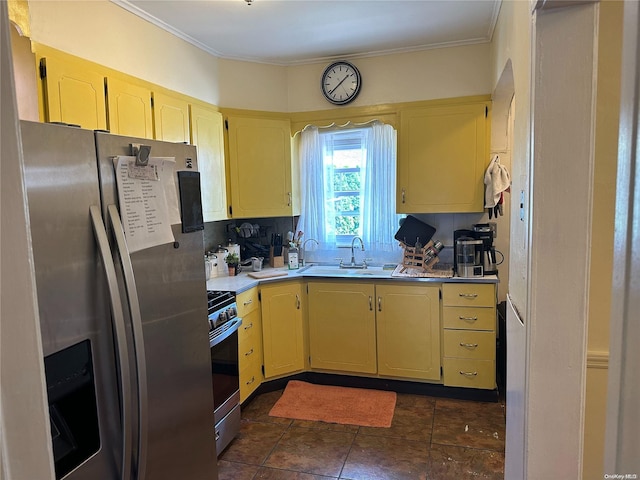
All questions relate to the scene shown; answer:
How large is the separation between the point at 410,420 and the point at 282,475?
979 mm

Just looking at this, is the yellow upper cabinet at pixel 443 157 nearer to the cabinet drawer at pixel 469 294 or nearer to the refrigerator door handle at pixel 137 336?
the cabinet drawer at pixel 469 294

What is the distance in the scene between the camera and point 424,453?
8.21 ft

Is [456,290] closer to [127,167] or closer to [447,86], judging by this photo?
[447,86]

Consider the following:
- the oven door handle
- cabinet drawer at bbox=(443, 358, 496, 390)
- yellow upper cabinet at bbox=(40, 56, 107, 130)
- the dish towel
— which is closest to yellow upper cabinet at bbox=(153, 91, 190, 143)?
yellow upper cabinet at bbox=(40, 56, 107, 130)

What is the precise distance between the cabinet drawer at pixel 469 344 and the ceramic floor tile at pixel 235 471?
1569 mm

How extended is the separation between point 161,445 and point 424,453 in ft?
5.27

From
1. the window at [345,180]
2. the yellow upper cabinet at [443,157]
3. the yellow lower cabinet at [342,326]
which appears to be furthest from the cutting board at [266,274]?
the yellow upper cabinet at [443,157]

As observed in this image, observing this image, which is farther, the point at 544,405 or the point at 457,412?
the point at 457,412

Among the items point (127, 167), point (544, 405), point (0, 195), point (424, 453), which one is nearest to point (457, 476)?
point (424, 453)

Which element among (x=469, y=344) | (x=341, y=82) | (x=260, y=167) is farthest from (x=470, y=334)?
(x=341, y=82)

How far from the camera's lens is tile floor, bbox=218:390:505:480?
234cm

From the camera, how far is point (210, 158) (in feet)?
10.3

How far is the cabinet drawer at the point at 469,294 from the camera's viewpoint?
→ 299 cm

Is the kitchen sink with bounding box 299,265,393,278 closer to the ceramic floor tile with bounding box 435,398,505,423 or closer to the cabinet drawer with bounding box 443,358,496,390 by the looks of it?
the cabinet drawer with bounding box 443,358,496,390
